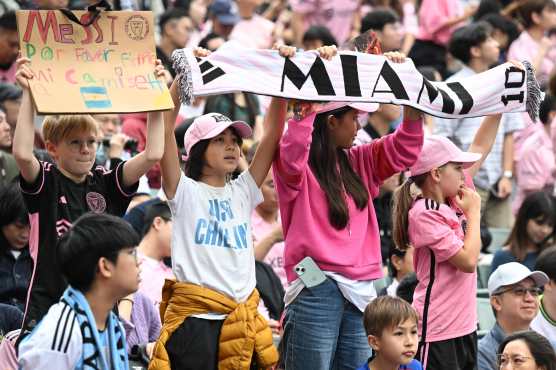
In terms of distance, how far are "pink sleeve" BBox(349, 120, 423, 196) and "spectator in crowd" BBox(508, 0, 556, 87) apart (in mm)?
6960

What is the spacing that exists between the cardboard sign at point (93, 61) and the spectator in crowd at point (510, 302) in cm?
247

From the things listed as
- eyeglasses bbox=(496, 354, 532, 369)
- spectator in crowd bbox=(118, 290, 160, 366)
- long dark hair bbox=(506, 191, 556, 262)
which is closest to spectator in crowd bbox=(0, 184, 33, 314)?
spectator in crowd bbox=(118, 290, 160, 366)

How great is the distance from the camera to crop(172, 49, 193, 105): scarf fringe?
221 inches

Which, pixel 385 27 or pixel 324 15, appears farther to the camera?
pixel 324 15

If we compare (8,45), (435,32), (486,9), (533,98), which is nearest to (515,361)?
(533,98)

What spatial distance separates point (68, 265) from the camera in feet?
15.6

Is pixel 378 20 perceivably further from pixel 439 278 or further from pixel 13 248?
pixel 439 278

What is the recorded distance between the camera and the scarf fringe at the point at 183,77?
18.4 feet

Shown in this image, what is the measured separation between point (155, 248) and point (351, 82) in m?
2.32

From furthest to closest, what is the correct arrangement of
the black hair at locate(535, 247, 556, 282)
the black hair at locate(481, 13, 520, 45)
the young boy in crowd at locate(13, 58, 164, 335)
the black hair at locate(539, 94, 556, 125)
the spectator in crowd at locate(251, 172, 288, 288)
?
the black hair at locate(481, 13, 520, 45)
the black hair at locate(539, 94, 556, 125)
the spectator in crowd at locate(251, 172, 288, 288)
the black hair at locate(535, 247, 556, 282)
the young boy in crowd at locate(13, 58, 164, 335)

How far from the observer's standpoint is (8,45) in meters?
10.2

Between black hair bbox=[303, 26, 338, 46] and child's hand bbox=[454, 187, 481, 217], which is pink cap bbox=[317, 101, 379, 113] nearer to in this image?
child's hand bbox=[454, 187, 481, 217]

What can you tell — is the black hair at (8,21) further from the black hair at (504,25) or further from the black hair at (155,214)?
the black hair at (504,25)

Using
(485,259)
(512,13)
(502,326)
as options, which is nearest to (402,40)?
(512,13)
